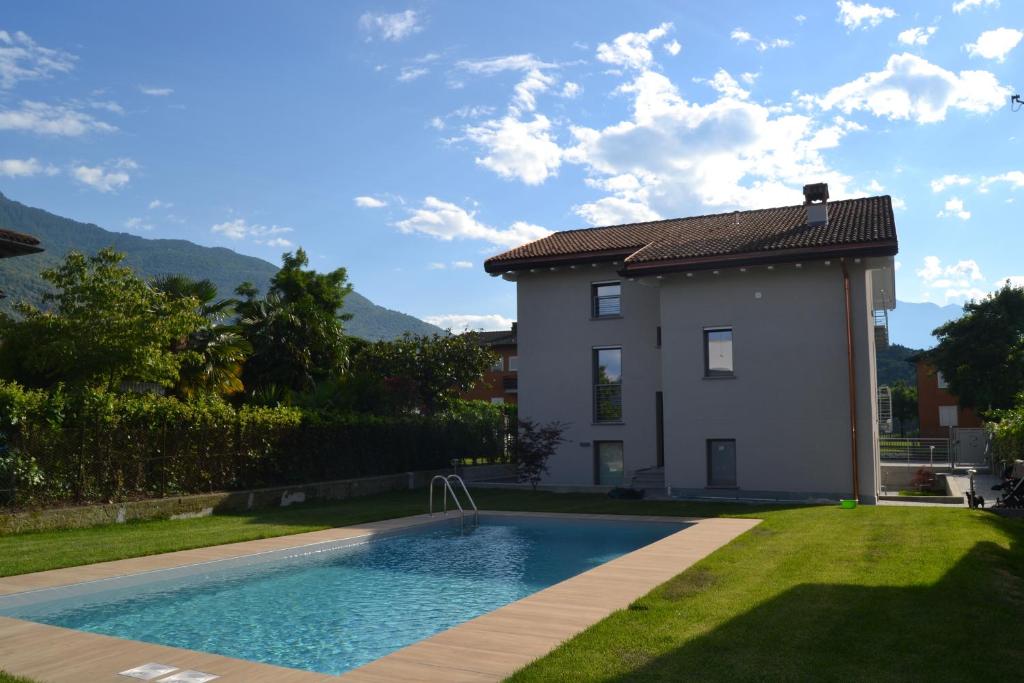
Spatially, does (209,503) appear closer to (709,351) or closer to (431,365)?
(709,351)

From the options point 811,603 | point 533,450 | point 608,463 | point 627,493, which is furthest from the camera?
point 608,463

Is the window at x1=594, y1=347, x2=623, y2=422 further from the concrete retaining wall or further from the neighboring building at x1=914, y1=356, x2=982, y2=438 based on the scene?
the neighboring building at x1=914, y1=356, x2=982, y2=438

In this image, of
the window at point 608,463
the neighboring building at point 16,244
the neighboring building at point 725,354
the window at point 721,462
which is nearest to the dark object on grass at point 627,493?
the neighboring building at point 725,354


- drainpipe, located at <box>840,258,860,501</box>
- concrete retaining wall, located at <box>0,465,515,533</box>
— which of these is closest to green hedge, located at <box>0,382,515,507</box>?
concrete retaining wall, located at <box>0,465,515,533</box>

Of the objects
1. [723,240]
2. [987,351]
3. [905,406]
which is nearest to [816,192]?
[723,240]

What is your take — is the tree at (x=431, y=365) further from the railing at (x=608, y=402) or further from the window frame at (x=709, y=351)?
the window frame at (x=709, y=351)

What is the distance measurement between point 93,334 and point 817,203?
65.2ft

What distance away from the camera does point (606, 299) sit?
25297mm

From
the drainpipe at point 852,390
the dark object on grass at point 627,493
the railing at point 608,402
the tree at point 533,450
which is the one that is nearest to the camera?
the drainpipe at point 852,390

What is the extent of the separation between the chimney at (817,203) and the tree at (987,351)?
32.7 meters

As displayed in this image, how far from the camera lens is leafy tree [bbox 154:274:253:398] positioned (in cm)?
2711

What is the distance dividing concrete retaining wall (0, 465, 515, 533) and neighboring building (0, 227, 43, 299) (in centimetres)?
610

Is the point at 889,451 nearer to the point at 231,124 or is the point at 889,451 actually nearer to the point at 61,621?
the point at 231,124

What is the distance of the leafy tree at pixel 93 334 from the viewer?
21.5 meters
